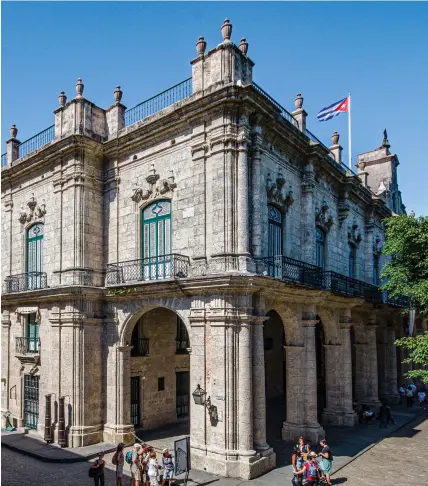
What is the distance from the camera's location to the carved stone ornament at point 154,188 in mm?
16328

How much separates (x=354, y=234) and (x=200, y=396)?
13098 millimetres

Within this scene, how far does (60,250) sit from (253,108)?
30.0 ft

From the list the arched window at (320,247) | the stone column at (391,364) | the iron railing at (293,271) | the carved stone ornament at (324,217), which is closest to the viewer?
the iron railing at (293,271)

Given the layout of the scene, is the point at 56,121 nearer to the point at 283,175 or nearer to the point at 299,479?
the point at 283,175

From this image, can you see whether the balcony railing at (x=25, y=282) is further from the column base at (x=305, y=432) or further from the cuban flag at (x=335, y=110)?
the cuban flag at (x=335, y=110)

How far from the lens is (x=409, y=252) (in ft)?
57.9

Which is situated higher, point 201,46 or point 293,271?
point 201,46

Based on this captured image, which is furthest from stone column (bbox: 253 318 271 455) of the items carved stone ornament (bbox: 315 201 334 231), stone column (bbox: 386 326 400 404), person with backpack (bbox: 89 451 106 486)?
stone column (bbox: 386 326 400 404)

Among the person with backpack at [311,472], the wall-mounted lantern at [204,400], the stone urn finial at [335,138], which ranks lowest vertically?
the person with backpack at [311,472]

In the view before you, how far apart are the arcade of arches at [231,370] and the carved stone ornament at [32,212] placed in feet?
18.8

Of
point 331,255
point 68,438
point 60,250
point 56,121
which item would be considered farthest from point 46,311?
point 331,255

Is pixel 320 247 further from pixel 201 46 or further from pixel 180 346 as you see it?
pixel 201 46

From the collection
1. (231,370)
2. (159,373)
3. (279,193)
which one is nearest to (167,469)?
(231,370)

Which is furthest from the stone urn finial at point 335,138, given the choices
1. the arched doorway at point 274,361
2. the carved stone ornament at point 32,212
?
the carved stone ornament at point 32,212
